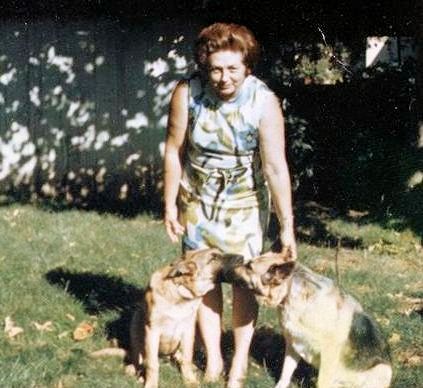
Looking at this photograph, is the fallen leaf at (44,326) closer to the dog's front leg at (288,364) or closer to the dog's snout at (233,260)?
the dog's snout at (233,260)

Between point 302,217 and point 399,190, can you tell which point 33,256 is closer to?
point 302,217

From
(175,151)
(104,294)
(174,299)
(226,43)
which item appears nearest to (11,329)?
(104,294)

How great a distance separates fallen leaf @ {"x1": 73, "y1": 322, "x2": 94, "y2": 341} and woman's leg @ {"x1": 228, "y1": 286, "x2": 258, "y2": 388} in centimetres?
122

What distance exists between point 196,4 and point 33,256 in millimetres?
4767

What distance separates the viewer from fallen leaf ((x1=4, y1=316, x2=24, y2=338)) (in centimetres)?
481

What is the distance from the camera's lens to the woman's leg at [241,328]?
4164mm

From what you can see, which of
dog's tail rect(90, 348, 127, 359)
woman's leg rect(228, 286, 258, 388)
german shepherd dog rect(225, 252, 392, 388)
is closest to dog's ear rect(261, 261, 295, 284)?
german shepherd dog rect(225, 252, 392, 388)

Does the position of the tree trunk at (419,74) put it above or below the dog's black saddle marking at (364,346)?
above

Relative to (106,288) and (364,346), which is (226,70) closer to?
(364,346)

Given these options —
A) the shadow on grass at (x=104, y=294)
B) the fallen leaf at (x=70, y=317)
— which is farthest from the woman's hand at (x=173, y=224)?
the fallen leaf at (x=70, y=317)

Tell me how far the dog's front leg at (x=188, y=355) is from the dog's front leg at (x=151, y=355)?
8.6 inches

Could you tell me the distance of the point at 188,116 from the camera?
13.0 feet

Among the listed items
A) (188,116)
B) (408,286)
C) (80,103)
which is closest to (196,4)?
(80,103)

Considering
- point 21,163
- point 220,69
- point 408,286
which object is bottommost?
point 408,286
